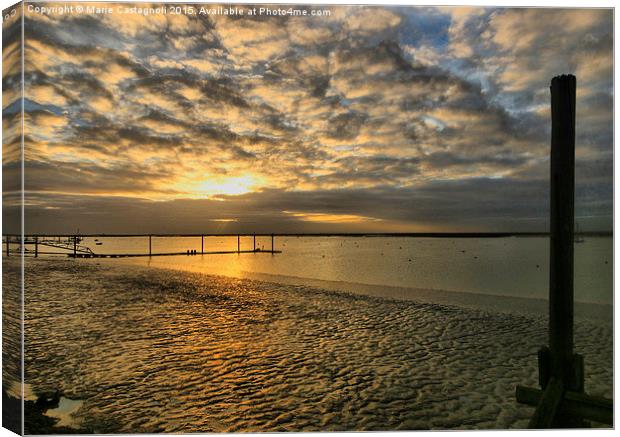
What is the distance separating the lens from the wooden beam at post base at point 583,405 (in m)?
4.42

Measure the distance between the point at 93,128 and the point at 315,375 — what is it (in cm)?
669

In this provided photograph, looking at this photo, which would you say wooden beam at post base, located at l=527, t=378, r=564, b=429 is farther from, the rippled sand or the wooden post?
the rippled sand

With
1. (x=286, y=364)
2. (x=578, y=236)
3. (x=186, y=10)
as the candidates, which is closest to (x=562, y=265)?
(x=578, y=236)

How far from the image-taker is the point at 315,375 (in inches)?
268

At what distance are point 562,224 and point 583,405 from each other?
1.89 meters

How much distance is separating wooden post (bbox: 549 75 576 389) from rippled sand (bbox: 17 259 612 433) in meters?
1.36

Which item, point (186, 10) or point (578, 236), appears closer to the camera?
point (578, 236)

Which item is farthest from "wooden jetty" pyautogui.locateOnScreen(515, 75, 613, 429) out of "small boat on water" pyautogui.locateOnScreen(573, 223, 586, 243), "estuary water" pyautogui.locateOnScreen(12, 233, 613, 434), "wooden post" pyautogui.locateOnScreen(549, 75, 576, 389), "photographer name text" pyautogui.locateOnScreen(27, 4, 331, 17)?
"photographer name text" pyautogui.locateOnScreen(27, 4, 331, 17)

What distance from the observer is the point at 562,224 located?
15.7 feet

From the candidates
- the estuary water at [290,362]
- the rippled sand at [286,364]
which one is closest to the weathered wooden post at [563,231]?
the estuary water at [290,362]

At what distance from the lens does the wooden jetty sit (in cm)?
472

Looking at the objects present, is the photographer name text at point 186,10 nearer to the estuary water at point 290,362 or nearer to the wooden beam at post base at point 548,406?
the estuary water at point 290,362

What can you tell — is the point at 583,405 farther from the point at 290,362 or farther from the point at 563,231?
the point at 290,362

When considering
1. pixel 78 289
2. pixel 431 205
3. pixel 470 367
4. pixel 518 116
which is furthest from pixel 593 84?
pixel 78 289
